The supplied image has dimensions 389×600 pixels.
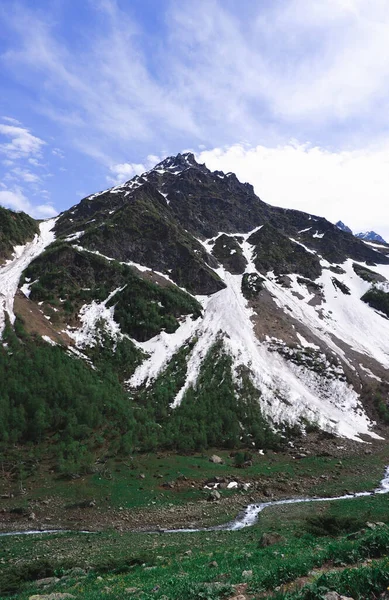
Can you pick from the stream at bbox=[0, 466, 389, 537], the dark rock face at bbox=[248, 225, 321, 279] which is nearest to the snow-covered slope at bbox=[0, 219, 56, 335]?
the stream at bbox=[0, 466, 389, 537]

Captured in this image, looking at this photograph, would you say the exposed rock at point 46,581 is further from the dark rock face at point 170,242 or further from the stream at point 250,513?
the dark rock face at point 170,242

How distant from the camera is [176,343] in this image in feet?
335

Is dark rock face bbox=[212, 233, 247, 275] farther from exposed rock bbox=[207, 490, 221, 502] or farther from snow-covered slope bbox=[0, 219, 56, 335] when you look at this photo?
exposed rock bbox=[207, 490, 221, 502]

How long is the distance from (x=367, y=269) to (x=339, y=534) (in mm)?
185766

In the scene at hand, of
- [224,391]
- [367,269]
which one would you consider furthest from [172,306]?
[367,269]

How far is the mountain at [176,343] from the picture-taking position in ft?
226

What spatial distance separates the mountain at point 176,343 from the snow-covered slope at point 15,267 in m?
0.78

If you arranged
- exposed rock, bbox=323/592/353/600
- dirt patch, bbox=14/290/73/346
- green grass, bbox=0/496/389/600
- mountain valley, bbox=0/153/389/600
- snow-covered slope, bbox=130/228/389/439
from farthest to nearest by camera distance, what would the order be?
dirt patch, bbox=14/290/73/346
snow-covered slope, bbox=130/228/389/439
mountain valley, bbox=0/153/389/600
green grass, bbox=0/496/389/600
exposed rock, bbox=323/592/353/600

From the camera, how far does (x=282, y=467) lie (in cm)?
6266

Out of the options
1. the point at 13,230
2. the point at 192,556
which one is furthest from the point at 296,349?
the point at 13,230

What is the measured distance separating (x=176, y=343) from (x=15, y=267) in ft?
209

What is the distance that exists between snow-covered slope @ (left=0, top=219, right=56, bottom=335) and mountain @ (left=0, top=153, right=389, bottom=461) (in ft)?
2.56

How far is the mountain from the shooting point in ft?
226

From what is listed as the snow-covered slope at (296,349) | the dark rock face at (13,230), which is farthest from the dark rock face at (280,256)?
the dark rock face at (13,230)
